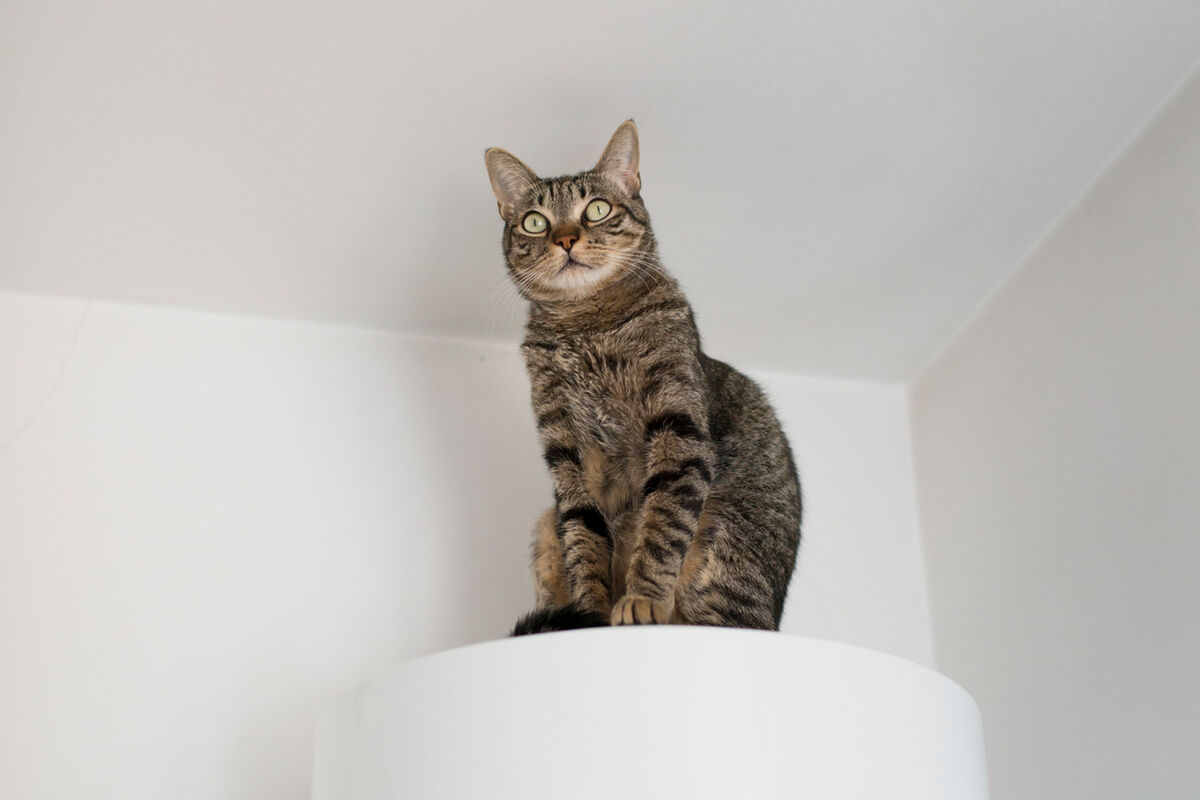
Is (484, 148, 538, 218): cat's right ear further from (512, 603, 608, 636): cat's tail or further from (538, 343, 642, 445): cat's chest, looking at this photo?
(512, 603, 608, 636): cat's tail

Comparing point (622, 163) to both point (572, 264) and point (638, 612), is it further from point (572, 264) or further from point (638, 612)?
point (638, 612)

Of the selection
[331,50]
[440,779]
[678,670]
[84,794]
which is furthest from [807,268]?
[84,794]

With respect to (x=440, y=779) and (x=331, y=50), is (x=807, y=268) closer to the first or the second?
(x=331, y=50)

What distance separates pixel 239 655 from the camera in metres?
1.90

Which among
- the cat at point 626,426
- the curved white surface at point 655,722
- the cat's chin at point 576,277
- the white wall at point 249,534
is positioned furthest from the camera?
the white wall at point 249,534

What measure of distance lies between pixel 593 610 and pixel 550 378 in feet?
1.27

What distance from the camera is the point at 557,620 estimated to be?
4.66 ft

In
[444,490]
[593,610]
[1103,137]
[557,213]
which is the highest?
[1103,137]

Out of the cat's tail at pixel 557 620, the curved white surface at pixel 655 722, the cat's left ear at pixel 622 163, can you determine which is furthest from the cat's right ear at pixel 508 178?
the curved white surface at pixel 655 722

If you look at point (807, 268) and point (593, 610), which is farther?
point (807, 268)

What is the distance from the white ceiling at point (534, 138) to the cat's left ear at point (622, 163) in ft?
0.24

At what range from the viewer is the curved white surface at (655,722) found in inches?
43.3

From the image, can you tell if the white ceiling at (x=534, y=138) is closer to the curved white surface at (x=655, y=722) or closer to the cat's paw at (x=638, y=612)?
the cat's paw at (x=638, y=612)

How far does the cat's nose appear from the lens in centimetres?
167
